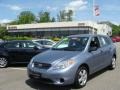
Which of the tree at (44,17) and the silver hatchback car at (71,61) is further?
the tree at (44,17)

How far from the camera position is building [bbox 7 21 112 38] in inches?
2877

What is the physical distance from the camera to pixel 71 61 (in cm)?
784

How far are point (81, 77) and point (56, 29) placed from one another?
231 feet

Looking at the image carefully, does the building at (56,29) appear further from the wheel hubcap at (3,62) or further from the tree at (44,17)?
the wheel hubcap at (3,62)

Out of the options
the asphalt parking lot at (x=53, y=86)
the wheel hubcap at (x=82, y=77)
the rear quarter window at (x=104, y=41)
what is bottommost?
the asphalt parking lot at (x=53, y=86)

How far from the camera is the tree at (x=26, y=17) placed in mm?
126531

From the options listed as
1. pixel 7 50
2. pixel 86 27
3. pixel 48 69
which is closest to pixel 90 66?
pixel 48 69

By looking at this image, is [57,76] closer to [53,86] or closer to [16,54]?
[53,86]

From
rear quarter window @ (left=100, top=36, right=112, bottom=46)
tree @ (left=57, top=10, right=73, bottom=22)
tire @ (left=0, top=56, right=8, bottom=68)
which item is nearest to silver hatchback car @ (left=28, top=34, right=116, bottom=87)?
rear quarter window @ (left=100, top=36, right=112, bottom=46)

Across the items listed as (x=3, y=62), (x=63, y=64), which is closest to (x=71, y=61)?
(x=63, y=64)

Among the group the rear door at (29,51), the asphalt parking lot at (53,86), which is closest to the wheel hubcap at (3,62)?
the rear door at (29,51)

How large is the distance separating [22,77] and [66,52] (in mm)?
2390

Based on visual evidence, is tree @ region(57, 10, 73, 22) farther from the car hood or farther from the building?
the car hood

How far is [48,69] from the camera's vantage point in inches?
302
